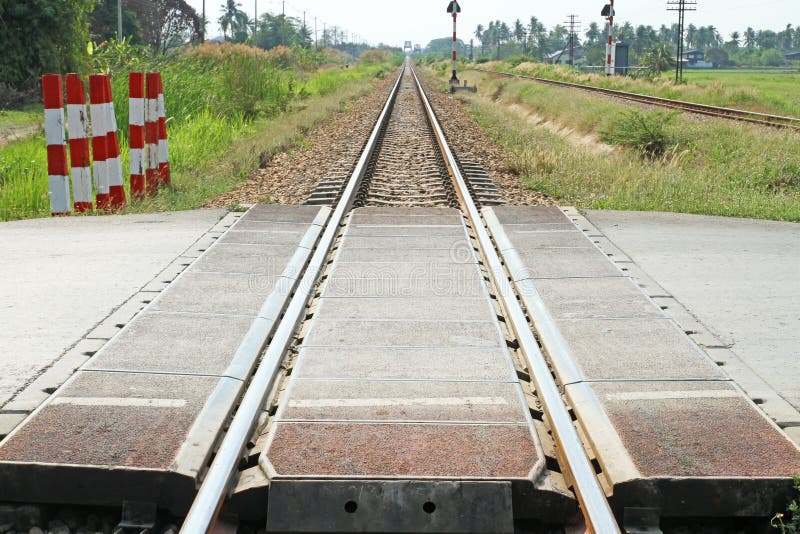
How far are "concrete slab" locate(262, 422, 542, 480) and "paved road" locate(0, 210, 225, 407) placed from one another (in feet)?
4.16

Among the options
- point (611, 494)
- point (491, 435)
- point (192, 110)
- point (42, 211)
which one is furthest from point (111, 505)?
point (192, 110)

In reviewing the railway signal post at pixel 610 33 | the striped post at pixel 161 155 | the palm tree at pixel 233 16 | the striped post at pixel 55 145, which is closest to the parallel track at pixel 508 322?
the striped post at pixel 161 155

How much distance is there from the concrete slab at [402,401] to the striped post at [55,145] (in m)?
4.94

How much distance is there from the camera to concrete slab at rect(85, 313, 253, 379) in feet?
12.0

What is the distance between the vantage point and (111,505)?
271cm

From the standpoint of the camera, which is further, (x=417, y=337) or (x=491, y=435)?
(x=417, y=337)

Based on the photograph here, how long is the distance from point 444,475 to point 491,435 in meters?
0.36

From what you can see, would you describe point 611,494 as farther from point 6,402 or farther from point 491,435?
point 6,402

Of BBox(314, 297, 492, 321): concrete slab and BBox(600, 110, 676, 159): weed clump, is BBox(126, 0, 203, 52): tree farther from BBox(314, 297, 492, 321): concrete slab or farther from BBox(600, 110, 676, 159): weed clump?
BBox(314, 297, 492, 321): concrete slab

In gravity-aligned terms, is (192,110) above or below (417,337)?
above

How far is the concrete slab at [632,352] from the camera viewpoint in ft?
11.8

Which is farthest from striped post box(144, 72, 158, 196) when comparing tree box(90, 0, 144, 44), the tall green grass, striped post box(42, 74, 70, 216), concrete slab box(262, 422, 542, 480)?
tree box(90, 0, 144, 44)

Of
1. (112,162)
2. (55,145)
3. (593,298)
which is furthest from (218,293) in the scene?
(112,162)

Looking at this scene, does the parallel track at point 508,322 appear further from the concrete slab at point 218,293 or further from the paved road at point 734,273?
the paved road at point 734,273
